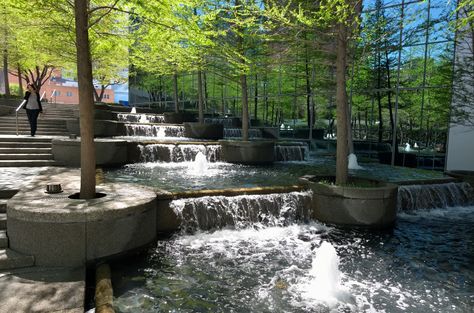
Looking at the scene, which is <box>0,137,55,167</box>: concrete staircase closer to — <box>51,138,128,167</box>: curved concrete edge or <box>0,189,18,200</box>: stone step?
<box>51,138,128,167</box>: curved concrete edge

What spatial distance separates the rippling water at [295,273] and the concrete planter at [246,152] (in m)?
7.20

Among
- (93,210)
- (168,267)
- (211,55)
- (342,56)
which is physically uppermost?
(211,55)

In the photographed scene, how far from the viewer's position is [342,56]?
9.48m

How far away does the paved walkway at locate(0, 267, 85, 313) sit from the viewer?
4.32m

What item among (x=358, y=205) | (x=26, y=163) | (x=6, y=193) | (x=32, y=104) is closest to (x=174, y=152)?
(x=26, y=163)

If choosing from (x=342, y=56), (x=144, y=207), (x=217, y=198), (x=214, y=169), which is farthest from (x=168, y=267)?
(x=214, y=169)

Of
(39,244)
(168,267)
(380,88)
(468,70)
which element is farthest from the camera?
(380,88)

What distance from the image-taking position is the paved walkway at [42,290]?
4324mm

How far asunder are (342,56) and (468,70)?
9827 mm

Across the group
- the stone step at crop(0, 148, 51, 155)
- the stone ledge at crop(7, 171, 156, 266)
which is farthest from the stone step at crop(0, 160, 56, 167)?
the stone ledge at crop(7, 171, 156, 266)

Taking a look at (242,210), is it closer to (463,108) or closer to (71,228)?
(71,228)

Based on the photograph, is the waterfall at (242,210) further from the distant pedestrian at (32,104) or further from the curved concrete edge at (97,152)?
the distant pedestrian at (32,104)

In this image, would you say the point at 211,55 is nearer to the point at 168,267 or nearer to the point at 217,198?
the point at 217,198

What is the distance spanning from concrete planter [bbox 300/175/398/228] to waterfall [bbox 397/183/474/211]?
186cm
